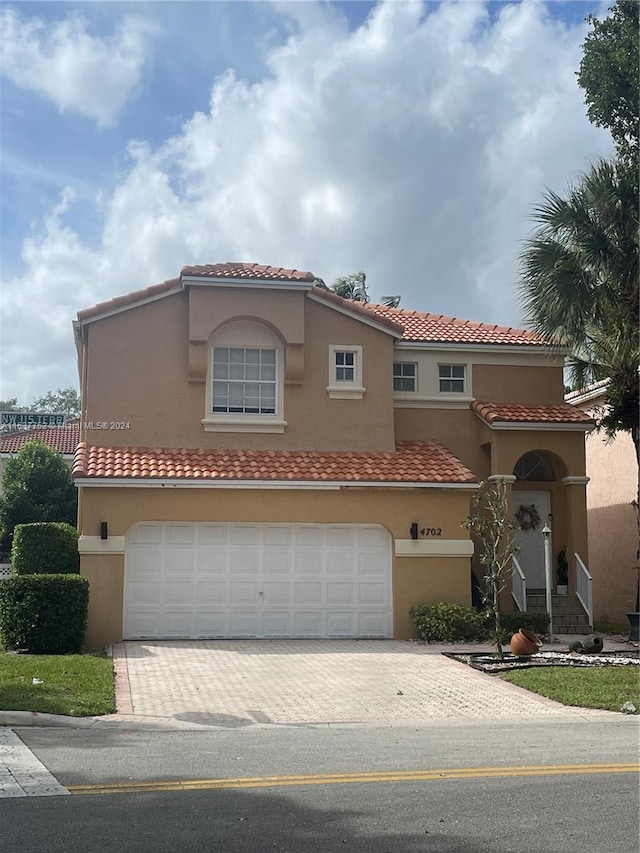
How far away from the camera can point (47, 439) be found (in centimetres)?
4144

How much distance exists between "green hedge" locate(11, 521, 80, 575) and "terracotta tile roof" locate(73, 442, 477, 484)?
140 centimetres

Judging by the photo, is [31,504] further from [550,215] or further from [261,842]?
[261,842]

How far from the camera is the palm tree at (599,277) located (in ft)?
60.3

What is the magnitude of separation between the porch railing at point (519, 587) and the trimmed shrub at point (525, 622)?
2.28 feet

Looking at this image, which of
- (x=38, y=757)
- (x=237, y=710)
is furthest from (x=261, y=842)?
(x=237, y=710)

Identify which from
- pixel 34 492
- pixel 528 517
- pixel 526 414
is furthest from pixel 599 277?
pixel 34 492

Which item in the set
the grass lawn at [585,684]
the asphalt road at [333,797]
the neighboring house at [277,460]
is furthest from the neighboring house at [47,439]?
the asphalt road at [333,797]

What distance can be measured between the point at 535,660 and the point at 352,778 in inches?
344

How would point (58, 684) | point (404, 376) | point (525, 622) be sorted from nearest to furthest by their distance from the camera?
point (58, 684)
point (525, 622)
point (404, 376)

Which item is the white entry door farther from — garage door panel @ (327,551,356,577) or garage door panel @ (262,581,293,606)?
garage door panel @ (262,581,293,606)

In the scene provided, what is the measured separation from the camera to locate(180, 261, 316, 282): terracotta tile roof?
19906 millimetres

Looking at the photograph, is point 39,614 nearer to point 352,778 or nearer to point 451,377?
point 352,778

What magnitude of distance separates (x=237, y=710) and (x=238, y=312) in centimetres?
1014

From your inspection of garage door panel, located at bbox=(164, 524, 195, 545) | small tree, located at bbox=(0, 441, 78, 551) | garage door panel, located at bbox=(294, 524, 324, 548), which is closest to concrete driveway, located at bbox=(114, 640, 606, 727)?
garage door panel, located at bbox=(164, 524, 195, 545)
